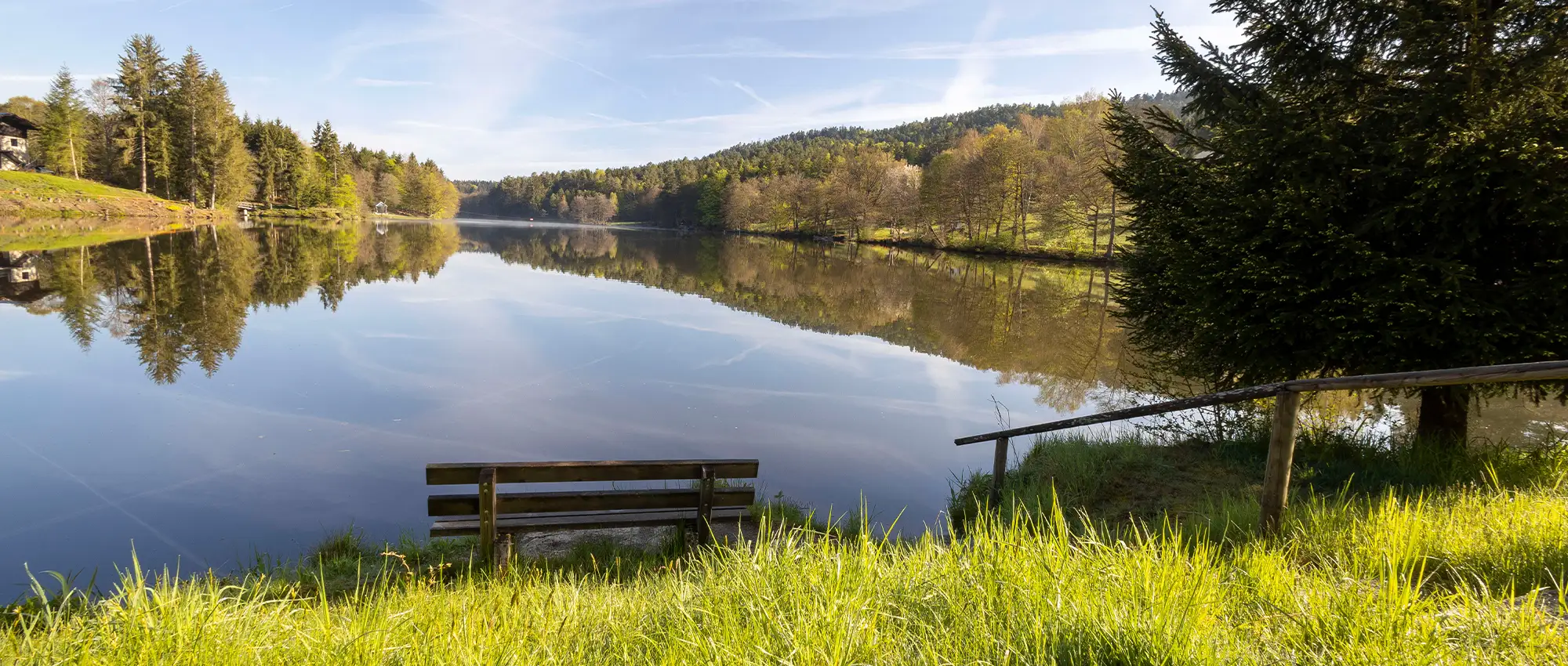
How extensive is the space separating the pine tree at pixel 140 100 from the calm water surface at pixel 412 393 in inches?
1817

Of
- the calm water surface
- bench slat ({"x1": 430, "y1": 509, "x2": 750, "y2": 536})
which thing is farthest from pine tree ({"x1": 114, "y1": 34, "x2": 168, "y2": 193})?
bench slat ({"x1": 430, "y1": 509, "x2": 750, "y2": 536})

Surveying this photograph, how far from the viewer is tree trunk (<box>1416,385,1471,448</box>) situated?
20.9ft

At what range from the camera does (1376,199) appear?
6090 mm

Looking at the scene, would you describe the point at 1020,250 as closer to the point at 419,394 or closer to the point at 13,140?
the point at 419,394

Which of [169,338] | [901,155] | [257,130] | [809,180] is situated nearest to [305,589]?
[169,338]

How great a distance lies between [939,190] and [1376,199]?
182 feet

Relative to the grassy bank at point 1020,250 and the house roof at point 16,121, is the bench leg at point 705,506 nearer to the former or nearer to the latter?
the grassy bank at point 1020,250

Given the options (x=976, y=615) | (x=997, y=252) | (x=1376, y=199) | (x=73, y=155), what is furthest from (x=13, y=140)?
(x=1376, y=199)

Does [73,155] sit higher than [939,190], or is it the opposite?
[73,155]

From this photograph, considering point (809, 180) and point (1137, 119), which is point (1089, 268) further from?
point (809, 180)

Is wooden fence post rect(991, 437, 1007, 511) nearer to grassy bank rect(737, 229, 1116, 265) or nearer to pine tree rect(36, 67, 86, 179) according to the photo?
grassy bank rect(737, 229, 1116, 265)

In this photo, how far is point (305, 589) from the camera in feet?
16.3

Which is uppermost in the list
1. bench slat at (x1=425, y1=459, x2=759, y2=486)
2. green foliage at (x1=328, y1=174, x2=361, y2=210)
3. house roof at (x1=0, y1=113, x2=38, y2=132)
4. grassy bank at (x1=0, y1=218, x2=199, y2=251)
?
house roof at (x1=0, y1=113, x2=38, y2=132)

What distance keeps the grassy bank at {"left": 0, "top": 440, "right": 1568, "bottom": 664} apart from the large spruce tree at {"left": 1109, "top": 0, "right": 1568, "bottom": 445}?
2.59 metres
